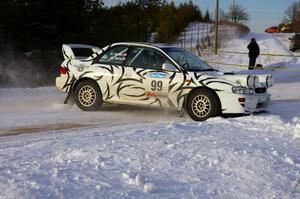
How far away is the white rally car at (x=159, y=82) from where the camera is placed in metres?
9.69

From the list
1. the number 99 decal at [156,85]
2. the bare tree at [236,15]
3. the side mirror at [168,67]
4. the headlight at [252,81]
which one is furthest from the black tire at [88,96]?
the bare tree at [236,15]

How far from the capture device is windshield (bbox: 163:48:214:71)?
34.0 ft

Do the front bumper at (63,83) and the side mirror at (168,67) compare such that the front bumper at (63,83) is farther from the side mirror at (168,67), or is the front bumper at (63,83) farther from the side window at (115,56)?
the side mirror at (168,67)

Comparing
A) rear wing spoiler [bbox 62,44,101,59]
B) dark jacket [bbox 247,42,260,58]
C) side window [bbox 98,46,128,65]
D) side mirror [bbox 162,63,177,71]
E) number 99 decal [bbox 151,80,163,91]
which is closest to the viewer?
side mirror [bbox 162,63,177,71]

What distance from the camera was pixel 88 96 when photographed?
11.0 metres

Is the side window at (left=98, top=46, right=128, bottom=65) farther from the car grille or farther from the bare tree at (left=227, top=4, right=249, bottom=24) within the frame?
the bare tree at (left=227, top=4, right=249, bottom=24)

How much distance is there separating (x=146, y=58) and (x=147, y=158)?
4841 mm

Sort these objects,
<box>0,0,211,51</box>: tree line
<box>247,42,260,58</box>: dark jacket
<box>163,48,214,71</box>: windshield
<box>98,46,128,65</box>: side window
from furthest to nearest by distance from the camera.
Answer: <box>247,42,260,58</box>: dark jacket → <box>0,0,211,51</box>: tree line → <box>98,46,128,65</box>: side window → <box>163,48,214,71</box>: windshield

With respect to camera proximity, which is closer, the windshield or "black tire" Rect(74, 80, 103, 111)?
the windshield

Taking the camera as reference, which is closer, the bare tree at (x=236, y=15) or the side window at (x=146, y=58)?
the side window at (x=146, y=58)

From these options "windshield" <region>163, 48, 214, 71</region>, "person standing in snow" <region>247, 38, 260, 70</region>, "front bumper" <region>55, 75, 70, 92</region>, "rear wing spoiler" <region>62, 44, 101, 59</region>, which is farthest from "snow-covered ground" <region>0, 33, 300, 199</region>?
"person standing in snow" <region>247, 38, 260, 70</region>

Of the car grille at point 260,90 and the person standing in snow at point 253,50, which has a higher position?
the person standing in snow at point 253,50

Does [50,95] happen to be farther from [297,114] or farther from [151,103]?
[297,114]

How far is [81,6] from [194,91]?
50.7 ft
